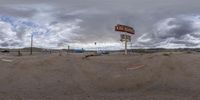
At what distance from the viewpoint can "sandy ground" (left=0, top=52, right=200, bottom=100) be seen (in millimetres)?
23922

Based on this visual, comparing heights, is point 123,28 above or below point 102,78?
above

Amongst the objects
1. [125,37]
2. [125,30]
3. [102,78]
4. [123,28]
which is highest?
[123,28]

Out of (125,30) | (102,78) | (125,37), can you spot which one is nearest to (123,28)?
(125,30)

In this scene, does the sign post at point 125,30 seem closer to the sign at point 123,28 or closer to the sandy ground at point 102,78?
the sign at point 123,28

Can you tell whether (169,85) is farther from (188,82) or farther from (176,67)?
(176,67)

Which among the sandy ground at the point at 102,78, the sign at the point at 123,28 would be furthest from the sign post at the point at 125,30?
the sandy ground at the point at 102,78

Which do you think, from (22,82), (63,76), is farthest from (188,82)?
(22,82)

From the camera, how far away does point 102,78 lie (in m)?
27.3

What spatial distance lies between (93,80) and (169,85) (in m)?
4.18

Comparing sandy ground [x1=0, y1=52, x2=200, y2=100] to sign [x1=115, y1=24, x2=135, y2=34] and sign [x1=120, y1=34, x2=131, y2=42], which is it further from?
sign [x1=115, y1=24, x2=135, y2=34]

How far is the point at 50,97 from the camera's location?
75.6ft

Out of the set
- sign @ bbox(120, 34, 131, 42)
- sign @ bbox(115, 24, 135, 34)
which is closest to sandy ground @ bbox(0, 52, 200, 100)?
sign @ bbox(120, 34, 131, 42)

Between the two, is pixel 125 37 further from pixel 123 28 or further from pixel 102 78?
pixel 102 78

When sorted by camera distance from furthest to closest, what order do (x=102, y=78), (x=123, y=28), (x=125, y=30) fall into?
(x=123, y=28) < (x=125, y=30) < (x=102, y=78)
